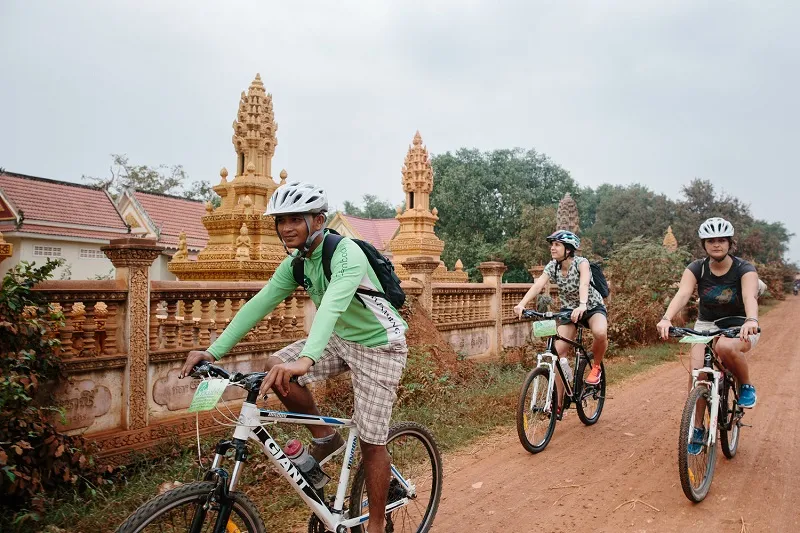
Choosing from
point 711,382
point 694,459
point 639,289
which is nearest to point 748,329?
point 711,382

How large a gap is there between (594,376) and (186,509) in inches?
193

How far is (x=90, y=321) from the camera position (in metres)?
5.21

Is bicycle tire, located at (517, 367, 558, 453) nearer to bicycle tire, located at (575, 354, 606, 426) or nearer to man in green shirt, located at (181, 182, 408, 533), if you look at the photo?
bicycle tire, located at (575, 354, 606, 426)

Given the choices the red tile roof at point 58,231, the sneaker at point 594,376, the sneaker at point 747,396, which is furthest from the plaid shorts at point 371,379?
the red tile roof at point 58,231

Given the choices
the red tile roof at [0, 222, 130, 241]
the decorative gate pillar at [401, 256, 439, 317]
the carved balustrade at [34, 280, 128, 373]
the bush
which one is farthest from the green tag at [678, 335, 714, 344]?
the red tile roof at [0, 222, 130, 241]

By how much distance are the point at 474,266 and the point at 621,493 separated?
30.1 m

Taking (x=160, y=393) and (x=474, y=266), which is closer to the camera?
(x=160, y=393)

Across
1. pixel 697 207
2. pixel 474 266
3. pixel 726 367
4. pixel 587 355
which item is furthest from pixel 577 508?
pixel 697 207

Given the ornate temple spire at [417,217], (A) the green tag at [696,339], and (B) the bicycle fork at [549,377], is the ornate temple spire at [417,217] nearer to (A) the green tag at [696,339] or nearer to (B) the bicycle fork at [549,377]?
(B) the bicycle fork at [549,377]

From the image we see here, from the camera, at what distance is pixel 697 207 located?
40.7 m

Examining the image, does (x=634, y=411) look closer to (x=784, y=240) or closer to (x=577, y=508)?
(x=577, y=508)

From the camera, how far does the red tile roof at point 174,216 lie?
25825 mm

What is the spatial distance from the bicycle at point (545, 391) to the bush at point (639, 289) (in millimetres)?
8140

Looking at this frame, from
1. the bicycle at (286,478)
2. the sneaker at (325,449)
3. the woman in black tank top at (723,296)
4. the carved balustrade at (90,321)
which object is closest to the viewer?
the bicycle at (286,478)
